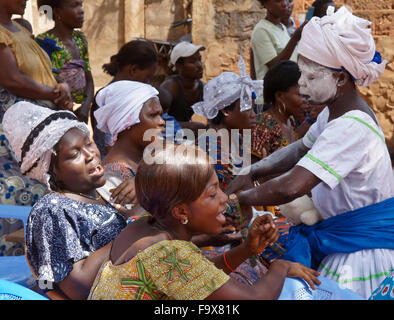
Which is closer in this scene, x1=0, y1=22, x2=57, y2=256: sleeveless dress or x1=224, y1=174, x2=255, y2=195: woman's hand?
x1=224, y1=174, x2=255, y2=195: woman's hand

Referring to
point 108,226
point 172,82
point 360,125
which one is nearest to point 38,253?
point 108,226

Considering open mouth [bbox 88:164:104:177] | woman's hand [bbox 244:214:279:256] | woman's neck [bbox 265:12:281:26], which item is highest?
woman's neck [bbox 265:12:281:26]

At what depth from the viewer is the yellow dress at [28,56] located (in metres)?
Result: 3.67

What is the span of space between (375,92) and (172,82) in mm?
2862

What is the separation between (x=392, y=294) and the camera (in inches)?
92.0

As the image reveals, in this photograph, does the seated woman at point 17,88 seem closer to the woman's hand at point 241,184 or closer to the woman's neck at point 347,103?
the woman's hand at point 241,184

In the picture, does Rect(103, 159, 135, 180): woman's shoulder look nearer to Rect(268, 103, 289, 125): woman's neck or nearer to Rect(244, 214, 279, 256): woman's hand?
Rect(244, 214, 279, 256): woman's hand

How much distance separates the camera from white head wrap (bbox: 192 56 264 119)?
445 cm

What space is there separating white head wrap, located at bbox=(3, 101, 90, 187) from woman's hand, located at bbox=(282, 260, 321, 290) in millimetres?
1321

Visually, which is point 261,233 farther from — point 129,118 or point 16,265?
point 16,265

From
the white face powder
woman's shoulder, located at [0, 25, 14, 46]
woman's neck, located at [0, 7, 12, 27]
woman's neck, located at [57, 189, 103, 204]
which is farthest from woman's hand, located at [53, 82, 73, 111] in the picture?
the white face powder

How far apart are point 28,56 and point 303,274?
104 inches

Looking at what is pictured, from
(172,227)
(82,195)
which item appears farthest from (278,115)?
(172,227)

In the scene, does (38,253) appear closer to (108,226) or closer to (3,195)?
(108,226)
